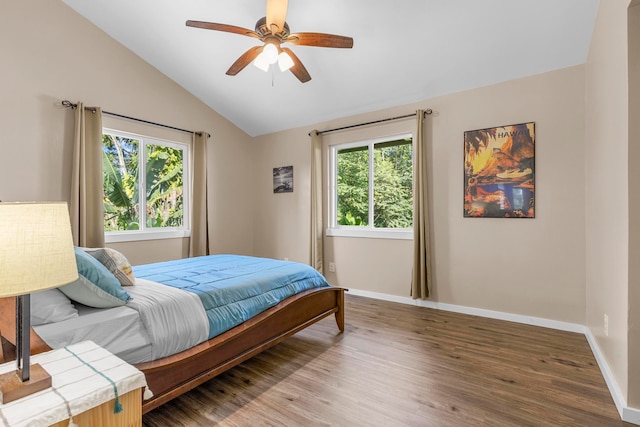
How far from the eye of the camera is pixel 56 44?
3.30 metres

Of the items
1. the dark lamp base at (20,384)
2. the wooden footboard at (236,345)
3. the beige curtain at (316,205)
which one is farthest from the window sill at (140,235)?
the dark lamp base at (20,384)

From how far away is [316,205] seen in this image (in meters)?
4.51

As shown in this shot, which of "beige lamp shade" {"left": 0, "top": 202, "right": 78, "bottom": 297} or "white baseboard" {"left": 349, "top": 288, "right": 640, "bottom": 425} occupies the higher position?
"beige lamp shade" {"left": 0, "top": 202, "right": 78, "bottom": 297}

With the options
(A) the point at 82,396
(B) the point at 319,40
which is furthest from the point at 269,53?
(A) the point at 82,396

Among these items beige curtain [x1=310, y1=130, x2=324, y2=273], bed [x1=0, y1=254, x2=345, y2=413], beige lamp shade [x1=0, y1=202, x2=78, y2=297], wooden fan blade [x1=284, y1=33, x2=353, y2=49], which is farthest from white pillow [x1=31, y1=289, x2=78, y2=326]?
beige curtain [x1=310, y1=130, x2=324, y2=273]

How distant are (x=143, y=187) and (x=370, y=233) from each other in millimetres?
3006

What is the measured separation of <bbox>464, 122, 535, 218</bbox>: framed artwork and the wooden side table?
11.0 ft

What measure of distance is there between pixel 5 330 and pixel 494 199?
3.75 metres

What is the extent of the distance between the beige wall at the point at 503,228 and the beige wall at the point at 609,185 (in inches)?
6.7

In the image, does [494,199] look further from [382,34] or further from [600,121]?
[382,34]

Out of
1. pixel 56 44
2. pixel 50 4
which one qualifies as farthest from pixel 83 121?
pixel 50 4

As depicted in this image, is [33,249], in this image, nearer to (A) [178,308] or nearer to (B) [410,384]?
(A) [178,308]

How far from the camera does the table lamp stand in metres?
0.88

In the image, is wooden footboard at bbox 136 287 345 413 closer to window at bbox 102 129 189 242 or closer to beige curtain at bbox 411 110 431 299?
beige curtain at bbox 411 110 431 299
